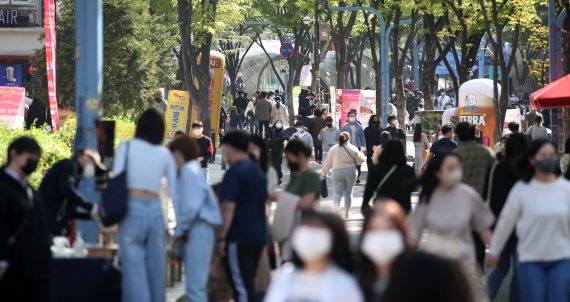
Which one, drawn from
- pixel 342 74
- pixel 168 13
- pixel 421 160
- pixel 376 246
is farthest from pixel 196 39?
pixel 376 246

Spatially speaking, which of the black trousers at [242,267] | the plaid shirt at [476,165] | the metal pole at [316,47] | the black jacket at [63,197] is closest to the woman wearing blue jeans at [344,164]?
the plaid shirt at [476,165]

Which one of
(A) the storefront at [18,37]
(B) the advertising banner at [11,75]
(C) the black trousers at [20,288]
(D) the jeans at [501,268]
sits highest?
(A) the storefront at [18,37]

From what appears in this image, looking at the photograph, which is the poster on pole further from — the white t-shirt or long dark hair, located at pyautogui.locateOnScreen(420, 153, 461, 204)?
the white t-shirt

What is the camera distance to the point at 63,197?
10289mm

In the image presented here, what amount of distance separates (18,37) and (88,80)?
2625 centimetres

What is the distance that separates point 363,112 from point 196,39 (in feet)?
17.2

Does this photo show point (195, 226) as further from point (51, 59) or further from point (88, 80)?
point (51, 59)

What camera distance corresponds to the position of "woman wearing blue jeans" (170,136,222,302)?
31.2 feet

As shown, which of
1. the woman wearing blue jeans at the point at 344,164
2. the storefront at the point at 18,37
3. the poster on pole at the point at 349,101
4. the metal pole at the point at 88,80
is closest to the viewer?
the metal pole at the point at 88,80

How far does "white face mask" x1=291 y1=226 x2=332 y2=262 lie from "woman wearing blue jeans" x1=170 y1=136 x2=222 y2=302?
4.50 m

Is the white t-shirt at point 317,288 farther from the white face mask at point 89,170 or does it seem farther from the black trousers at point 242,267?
the white face mask at point 89,170

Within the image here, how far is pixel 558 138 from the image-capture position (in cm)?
2303

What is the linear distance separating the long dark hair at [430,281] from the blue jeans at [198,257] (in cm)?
549

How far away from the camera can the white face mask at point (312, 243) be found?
4957 mm
